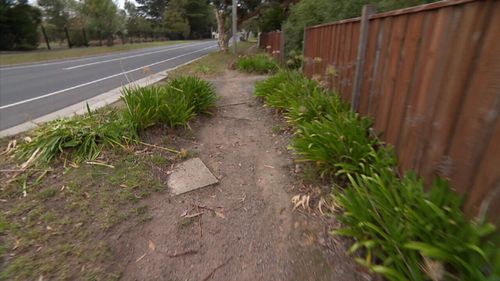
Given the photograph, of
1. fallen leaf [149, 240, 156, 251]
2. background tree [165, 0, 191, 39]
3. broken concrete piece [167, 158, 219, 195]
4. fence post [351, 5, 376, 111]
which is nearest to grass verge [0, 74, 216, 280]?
broken concrete piece [167, 158, 219, 195]

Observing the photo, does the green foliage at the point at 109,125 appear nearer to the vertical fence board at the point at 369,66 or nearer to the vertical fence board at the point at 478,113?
the vertical fence board at the point at 369,66

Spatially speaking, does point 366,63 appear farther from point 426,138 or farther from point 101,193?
point 101,193

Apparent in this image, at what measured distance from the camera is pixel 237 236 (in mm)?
2172

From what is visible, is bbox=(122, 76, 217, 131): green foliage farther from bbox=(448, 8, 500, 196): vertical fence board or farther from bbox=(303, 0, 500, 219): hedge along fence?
bbox=(448, 8, 500, 196): vertical fence board

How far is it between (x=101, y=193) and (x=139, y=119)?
1307mm

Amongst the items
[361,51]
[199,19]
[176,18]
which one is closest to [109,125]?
[361,51]

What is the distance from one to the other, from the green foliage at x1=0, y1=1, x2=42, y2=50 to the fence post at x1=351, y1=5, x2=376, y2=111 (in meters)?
27.2

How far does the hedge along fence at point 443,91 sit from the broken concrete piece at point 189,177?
192cm

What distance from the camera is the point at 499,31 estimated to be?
1423 millimetres

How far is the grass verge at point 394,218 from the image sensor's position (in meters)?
1.39

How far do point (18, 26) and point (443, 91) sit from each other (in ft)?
96.7

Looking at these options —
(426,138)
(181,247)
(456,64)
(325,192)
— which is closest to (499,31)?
(456,64)

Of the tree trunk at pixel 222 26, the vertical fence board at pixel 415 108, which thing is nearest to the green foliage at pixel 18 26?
the tree trunk at pixel 222 26

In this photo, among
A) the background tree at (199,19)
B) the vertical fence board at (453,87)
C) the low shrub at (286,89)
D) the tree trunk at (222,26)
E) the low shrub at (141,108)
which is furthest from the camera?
the background tree at (199,19)
